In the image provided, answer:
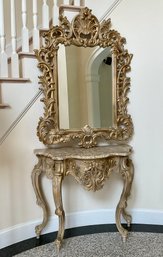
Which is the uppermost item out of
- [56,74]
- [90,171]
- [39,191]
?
[56,74]

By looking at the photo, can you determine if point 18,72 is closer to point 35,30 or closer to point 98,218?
point 35,30

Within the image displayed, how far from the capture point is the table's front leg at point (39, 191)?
7.19 feet

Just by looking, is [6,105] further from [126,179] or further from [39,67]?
[126,179]

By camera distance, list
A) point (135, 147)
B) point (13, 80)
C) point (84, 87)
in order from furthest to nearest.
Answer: point (135, 147)
point (84, 87)
point (13, 80)

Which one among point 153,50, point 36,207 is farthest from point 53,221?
point 153,50

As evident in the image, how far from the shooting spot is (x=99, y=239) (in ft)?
7.40

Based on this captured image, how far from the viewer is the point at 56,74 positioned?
2201 mm

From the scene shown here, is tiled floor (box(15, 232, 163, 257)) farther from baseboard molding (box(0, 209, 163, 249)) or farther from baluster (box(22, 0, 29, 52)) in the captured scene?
baluster (box(22, 0, 29, 52))

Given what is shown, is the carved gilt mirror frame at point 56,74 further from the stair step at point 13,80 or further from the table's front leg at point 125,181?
the table's front leg at point 125,181

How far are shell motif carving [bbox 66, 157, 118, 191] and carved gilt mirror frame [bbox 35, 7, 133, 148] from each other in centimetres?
33

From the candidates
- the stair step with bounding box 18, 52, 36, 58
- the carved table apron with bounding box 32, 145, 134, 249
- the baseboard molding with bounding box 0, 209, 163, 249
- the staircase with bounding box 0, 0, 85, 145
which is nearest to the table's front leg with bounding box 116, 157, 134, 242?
the carved table apron with bounding box 32, 145, 134, 249

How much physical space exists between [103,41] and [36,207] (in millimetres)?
1670

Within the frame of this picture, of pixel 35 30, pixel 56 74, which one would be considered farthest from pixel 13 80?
pixel 35 30

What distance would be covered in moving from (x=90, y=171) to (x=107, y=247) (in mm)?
714
